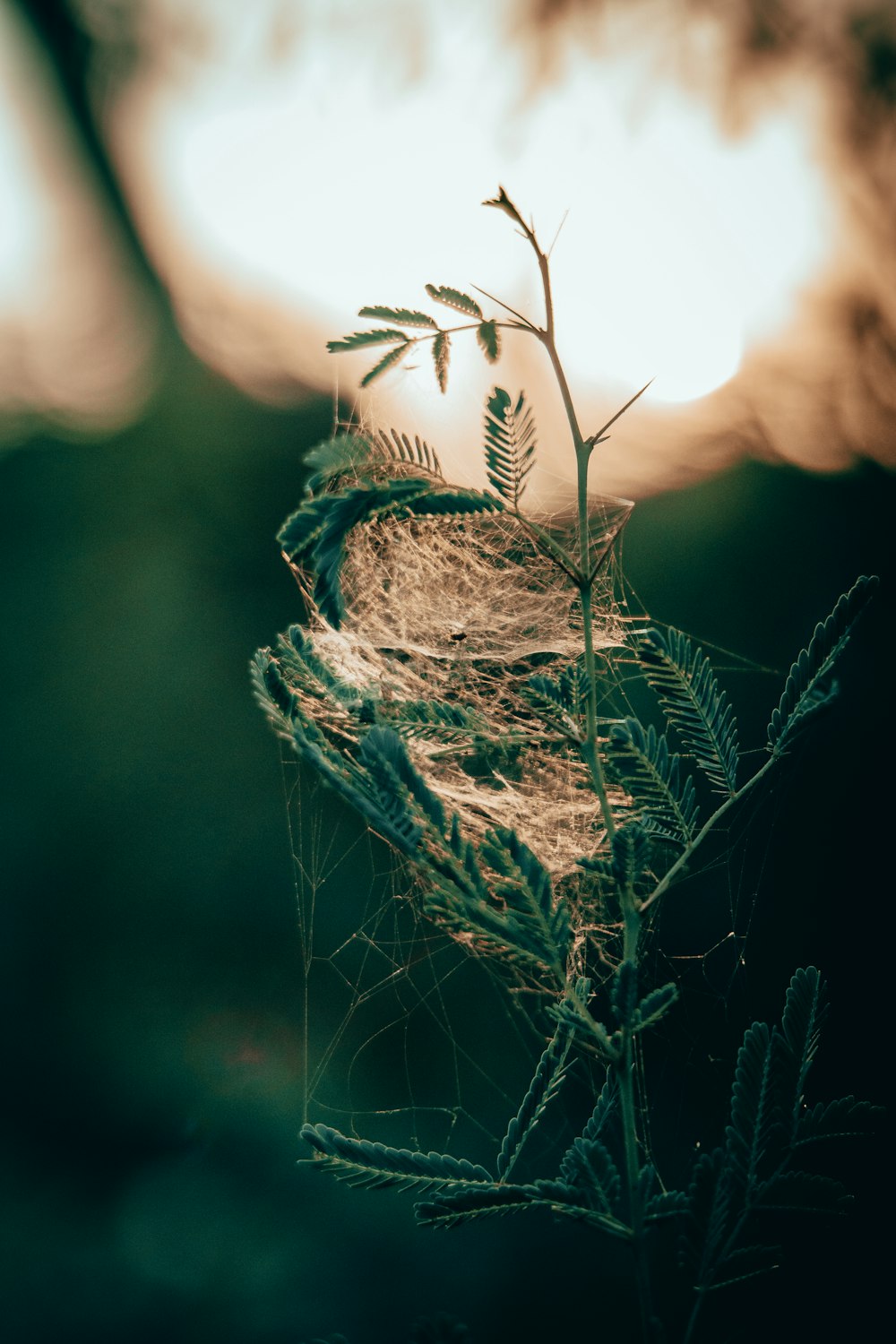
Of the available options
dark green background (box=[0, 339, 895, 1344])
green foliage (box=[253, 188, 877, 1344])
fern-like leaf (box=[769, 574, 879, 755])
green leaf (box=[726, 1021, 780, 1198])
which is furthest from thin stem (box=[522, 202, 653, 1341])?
dark green background (box=[0, 339, 895, 1344])

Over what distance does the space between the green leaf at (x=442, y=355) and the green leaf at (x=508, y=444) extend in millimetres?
56

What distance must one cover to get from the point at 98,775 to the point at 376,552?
366cm

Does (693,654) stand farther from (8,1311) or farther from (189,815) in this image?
(8,1311)

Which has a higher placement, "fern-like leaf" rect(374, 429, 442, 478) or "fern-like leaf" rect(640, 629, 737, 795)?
"fern-like leaf" rect(374, 429, 442, 478)

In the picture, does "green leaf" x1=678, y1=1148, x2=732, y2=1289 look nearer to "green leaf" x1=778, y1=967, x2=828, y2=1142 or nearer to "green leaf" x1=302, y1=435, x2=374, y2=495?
"green leaf" x1=778, y1=967, x2=828, y2=1142

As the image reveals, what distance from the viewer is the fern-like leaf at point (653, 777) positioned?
906 millimetres

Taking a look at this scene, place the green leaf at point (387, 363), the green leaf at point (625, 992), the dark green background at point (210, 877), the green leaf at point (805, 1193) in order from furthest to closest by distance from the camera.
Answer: the dark green background at point (210, 877) < the green leaf at point (387, 363) < the green leaf at point (805, 1193) < the green leaf at point (625, 992)

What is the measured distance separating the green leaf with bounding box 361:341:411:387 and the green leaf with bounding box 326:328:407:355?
0.01m

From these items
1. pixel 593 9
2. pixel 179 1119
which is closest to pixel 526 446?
pixel 593 9

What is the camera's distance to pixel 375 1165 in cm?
80

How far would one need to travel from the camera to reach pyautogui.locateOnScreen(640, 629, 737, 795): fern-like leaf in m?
0.94

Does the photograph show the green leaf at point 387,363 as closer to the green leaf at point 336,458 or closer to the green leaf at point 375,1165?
the green leaf at point 336,458

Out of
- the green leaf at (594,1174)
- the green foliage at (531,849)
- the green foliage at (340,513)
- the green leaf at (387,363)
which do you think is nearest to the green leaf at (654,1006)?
the green foliage at (531,849)

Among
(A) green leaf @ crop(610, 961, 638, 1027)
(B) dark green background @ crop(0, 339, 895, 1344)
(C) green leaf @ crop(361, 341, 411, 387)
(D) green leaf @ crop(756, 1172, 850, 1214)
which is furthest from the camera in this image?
(B) dark green background @ crop(0, 339, 895, 1344)
